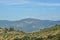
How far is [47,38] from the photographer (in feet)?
259

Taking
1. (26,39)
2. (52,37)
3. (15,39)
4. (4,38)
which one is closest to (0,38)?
(4,38)

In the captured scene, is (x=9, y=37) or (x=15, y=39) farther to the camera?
(x=9, y=37)

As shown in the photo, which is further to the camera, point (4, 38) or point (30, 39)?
point (4, 38)

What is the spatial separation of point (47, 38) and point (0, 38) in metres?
20.8

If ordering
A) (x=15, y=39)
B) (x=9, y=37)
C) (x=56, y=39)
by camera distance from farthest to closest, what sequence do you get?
(x=9, y=37)
(x=15, y=39)
(x=56, y=39)

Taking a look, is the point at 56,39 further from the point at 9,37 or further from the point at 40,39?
the point at 9,37

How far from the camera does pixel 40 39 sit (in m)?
78.4

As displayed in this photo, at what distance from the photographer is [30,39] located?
78375 millimetres

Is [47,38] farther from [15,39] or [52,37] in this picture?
[15,39]

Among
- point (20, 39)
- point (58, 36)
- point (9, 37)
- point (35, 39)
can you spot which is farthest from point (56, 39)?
point (9, 37)

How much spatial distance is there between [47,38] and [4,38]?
63.0 ft

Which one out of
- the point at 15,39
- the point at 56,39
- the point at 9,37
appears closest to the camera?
the point at 56,39

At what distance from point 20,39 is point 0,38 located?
1347 cm

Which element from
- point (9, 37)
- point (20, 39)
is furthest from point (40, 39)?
point (9, 37)
